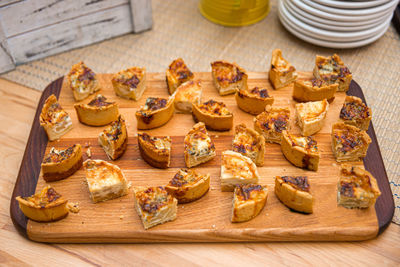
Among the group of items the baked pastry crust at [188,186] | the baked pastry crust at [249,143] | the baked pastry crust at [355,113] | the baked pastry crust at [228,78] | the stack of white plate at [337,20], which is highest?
the stack of white plate at [337,20]

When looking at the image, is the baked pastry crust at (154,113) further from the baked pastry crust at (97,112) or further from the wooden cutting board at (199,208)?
the baked pastry crust at (97,112)

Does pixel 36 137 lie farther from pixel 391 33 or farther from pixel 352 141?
pixel 391 33

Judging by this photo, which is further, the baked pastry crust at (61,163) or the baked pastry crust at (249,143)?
the baked pastry crust at (249,143)

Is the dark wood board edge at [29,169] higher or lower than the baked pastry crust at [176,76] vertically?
lower

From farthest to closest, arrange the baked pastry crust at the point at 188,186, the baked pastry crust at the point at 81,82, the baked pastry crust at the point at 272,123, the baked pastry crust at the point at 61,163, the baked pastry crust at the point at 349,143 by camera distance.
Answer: the baked pastry crust at the point at 81,82, the baked pastry crust at the point at 272,123, the baked pastry crust at the point at 349,143, the baked pastry crust at the point at 61,163, the baked pastry crust at the point at 188,186

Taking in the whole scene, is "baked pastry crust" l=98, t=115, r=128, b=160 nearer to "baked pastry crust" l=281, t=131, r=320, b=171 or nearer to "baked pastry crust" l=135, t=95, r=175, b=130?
"baked pastry crust" l=135, t=95, r=175, b=130

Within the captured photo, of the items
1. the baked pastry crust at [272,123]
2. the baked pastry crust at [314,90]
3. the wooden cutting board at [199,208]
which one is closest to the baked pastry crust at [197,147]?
the wooden cutting board at [199,208]

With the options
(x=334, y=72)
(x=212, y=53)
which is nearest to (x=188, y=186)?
(x=334, y=72)

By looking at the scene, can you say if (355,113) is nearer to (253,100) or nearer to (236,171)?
(253,100)
